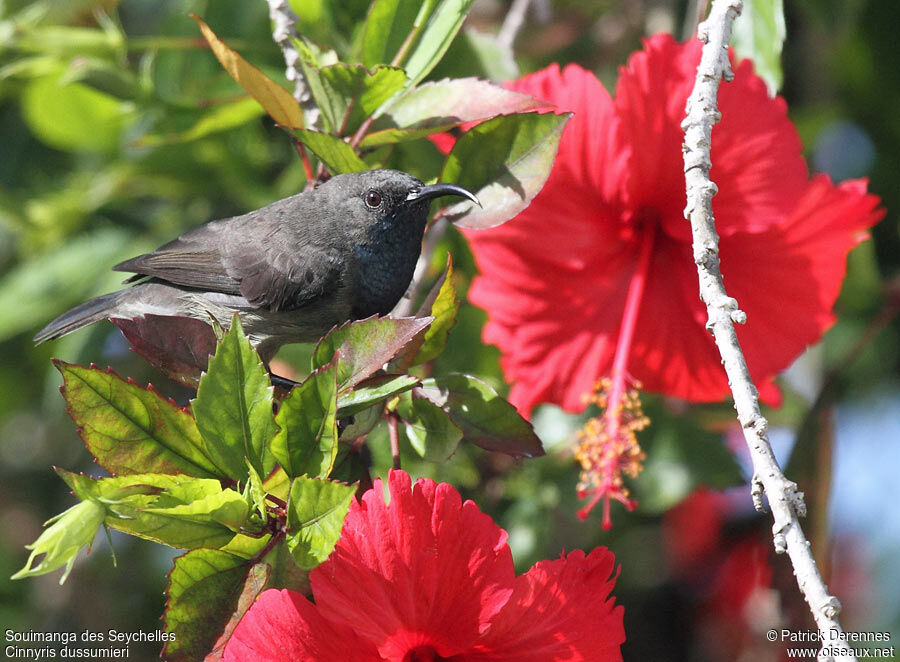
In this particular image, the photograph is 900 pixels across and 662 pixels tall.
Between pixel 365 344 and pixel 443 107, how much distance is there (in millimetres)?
541

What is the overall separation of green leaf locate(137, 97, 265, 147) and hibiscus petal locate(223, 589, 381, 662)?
1269 millimetres

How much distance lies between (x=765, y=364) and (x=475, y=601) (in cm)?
89

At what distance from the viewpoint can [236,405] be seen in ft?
4.57

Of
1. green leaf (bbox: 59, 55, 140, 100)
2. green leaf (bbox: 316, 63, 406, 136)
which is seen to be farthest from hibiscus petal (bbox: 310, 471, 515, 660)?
green leaf (bbox: 59, 55, 140, 100)

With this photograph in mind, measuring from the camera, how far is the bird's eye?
2189 millimetres

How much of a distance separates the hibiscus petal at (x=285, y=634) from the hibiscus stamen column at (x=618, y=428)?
0.59 metres

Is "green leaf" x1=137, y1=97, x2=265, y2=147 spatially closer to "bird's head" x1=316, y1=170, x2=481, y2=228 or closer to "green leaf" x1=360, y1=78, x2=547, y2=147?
"bird's head" x1=316, y1=170, x2=481, y2=228

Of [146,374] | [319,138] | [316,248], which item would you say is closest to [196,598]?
[319,138]

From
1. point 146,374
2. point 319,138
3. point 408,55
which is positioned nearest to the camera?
point 319,138

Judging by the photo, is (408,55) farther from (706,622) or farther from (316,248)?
(706,622)

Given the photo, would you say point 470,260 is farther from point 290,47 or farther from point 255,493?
point 255,493

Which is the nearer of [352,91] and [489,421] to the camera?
[489,421]

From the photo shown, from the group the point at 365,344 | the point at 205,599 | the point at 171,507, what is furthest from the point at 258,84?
the point at 205,599

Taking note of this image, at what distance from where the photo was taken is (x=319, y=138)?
65.9 inches
